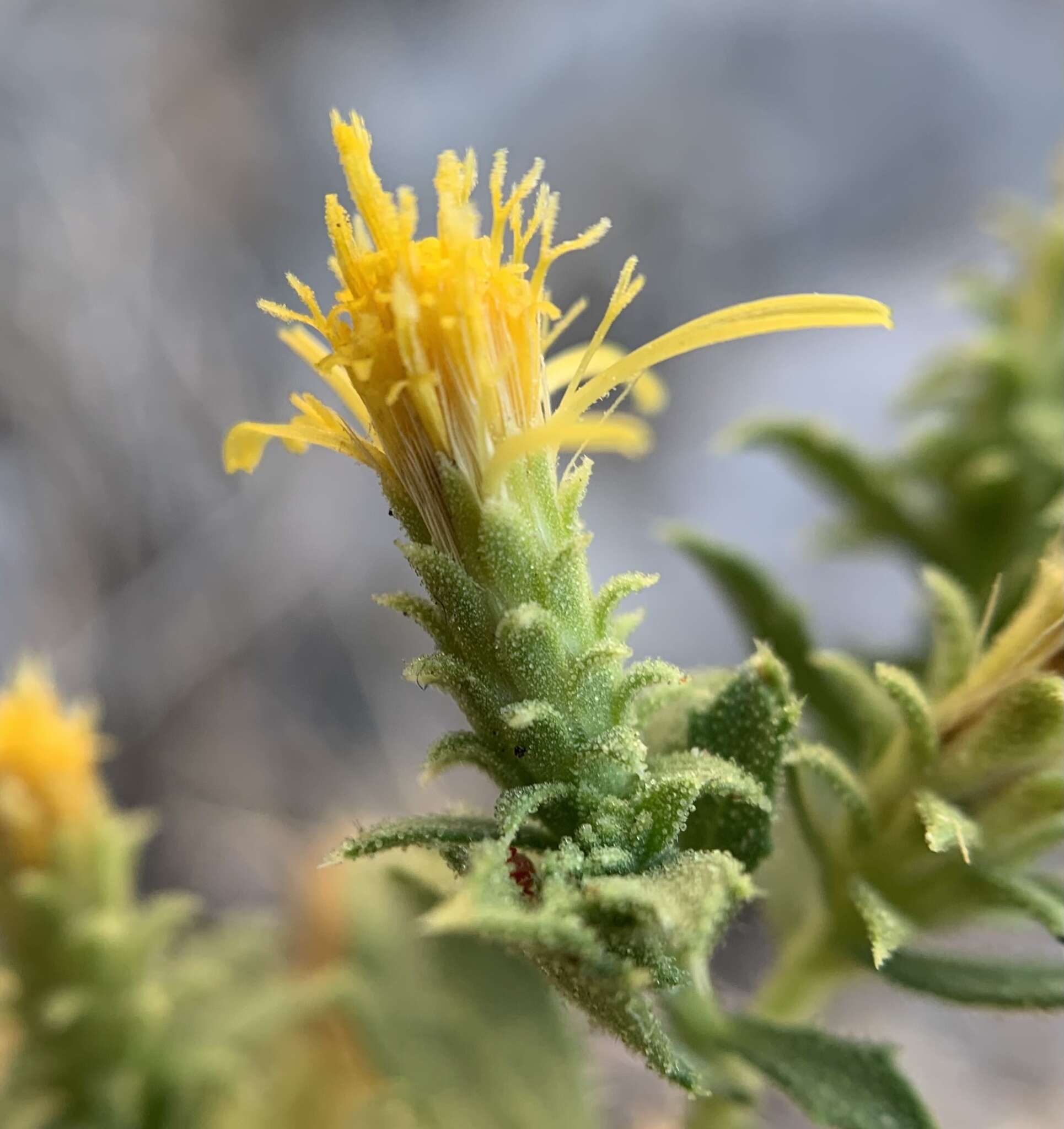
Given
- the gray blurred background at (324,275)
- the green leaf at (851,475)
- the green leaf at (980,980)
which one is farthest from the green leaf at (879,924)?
the gray blurred background at (324,275)

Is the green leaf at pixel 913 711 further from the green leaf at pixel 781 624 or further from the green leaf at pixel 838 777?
the green leaf at pixel 781 624

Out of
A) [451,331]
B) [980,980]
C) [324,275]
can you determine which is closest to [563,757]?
[451,331]

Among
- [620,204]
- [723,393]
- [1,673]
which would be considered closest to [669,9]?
[620,204]

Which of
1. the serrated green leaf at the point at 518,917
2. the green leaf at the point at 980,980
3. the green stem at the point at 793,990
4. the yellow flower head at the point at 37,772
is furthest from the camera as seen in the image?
the yellow flower head at the point at 37,772

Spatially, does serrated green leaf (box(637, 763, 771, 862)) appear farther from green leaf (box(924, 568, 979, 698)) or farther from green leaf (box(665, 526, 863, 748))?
green leaf (box(665, 526, 863, 748))

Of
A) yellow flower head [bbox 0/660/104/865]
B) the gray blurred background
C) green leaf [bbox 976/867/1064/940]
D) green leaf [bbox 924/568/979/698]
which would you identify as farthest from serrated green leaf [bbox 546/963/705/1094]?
the gray blurred background

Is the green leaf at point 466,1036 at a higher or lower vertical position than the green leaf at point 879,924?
higher
